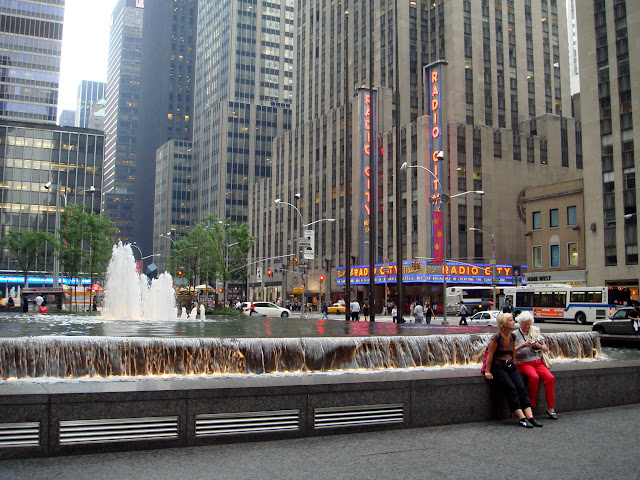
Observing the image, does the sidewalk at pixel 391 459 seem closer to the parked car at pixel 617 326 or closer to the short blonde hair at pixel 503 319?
the short blonde hair at pixel 503 319

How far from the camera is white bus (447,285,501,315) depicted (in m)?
67.6

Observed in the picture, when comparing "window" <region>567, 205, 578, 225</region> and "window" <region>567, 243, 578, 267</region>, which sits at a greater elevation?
"window" <region>567, 205, 578, 225</region>

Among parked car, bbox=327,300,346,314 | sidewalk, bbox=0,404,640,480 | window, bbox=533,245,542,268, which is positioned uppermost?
window, bbox=533,245,542,268

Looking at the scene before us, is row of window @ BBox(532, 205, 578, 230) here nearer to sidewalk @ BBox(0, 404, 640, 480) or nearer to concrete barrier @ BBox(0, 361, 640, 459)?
concrete barrier @ BBox(0, 361, 640, 459)

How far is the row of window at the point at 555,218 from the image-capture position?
64.8m

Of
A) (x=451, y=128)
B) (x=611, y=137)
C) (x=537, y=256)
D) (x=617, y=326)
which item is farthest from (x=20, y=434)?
(x=451, y=128)

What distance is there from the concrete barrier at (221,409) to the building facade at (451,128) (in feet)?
221

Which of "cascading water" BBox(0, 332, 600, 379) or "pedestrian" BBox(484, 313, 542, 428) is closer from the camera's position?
"pedestrian" BBox(484, 313, 542, 428)

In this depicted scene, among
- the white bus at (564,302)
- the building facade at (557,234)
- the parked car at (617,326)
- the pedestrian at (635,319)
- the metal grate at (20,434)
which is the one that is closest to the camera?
the metal grate at (20,434)

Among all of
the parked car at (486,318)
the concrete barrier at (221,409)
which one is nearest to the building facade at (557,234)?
the parked car at (486,318)

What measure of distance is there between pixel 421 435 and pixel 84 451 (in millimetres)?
4579

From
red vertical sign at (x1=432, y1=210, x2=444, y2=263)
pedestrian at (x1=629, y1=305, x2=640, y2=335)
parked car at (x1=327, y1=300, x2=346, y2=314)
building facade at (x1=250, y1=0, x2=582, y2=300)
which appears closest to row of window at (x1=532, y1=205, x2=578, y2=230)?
building facade at (x1=250, y1=0, x2=582, y2=300)

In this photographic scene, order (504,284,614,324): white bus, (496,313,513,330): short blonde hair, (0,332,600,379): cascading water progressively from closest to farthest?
(496,313,513,330): short blonde hair, (0,332,600,379): cascading water, (504,284,614,324): white bus

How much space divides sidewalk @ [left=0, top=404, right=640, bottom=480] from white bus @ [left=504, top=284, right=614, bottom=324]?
40492 mm
